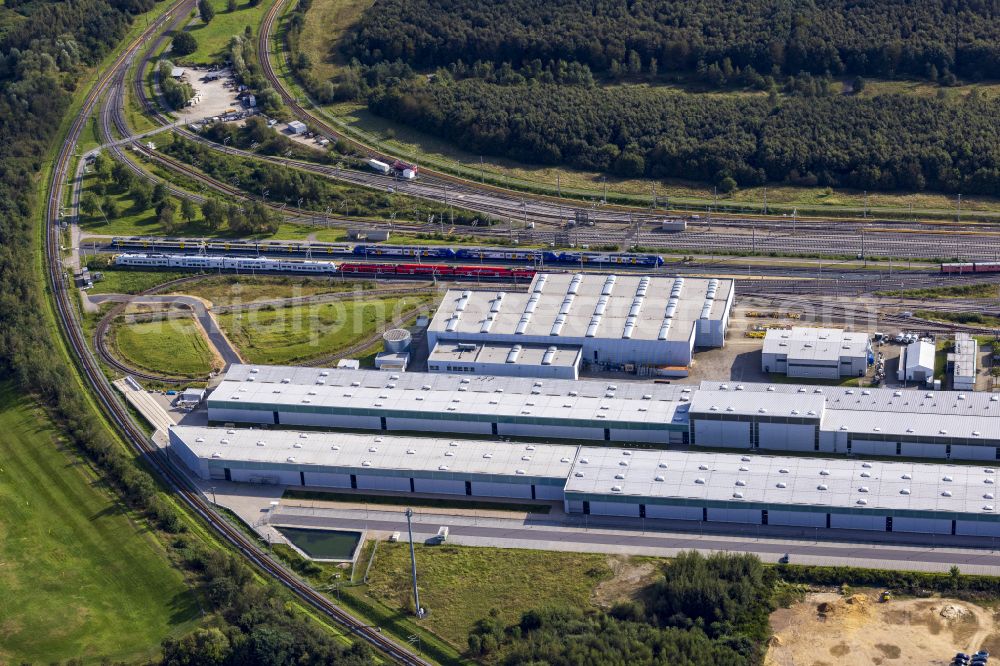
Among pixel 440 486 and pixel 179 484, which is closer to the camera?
pixel 440 486

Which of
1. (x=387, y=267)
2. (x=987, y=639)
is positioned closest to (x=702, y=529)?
(x=987, y=639)

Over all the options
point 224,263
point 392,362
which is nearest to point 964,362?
point 392,362

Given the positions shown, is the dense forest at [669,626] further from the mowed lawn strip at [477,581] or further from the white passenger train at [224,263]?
the white passenger train at [224,263]

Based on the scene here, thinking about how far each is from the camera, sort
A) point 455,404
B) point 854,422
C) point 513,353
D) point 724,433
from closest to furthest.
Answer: point 854,422
point 724,433
point 455,404
point 513,353

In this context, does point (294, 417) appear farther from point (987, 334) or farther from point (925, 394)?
point (987, 334)

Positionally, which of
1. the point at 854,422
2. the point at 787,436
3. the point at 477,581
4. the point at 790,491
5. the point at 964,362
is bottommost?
the point at 477,581

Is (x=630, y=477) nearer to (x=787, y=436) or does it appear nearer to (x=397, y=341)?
(x=787, y=436)

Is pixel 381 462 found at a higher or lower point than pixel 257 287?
lower
